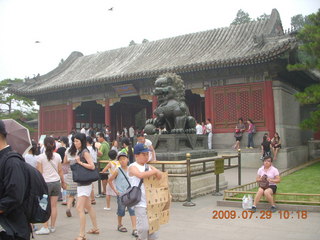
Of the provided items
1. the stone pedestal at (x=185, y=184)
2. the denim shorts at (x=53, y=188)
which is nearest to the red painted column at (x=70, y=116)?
the stone pedestal at (x=185, y=184)

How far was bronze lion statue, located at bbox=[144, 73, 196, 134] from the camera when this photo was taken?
8.67 m

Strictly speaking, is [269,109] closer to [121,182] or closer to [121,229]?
[121,182]

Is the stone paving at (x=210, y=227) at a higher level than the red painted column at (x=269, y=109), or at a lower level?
lower

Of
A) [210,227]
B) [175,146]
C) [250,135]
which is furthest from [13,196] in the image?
[250,135]

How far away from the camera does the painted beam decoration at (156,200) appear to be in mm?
3625

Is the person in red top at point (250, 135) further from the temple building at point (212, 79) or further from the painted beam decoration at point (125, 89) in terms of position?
the painted beam decoration at point (125, 89)

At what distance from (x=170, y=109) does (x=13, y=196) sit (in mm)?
6382

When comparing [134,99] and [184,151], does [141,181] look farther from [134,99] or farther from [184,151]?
[134,99]

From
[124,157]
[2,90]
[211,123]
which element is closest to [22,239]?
[124,157]

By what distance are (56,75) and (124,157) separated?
19.6m

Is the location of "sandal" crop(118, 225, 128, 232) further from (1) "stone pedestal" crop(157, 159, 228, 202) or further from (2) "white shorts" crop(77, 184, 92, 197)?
(1) "stone pedestal" crop(157, 159, 228, 202)

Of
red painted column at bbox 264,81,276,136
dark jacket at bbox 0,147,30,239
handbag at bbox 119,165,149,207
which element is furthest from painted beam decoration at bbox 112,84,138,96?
dark jacket at bbox 0,147,30,239
